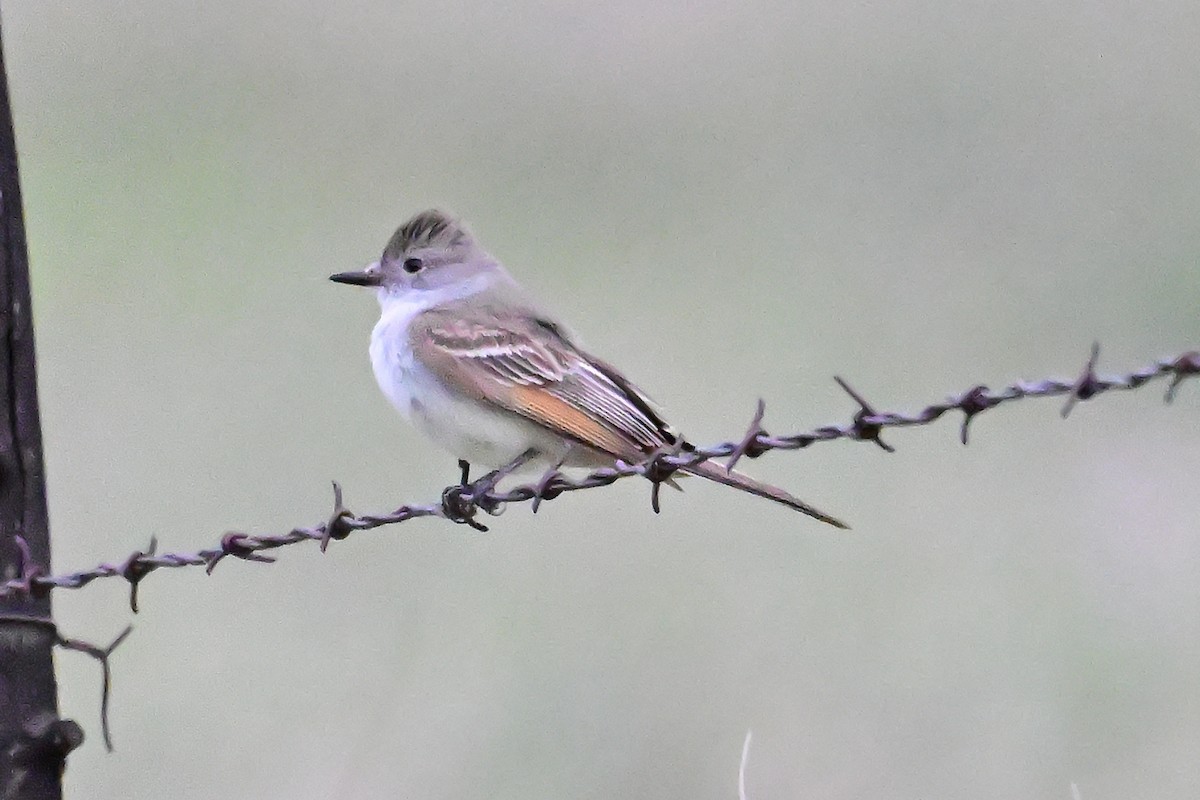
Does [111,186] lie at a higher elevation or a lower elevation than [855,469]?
higher

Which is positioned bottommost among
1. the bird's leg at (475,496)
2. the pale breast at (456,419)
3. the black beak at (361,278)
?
the bird's leg at (475,496)

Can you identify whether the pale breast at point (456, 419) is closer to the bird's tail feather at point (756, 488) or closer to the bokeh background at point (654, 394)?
the bird's tail feather at point (756, 488)

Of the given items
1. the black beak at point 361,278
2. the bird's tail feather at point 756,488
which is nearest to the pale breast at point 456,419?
the black beak at point 361,278

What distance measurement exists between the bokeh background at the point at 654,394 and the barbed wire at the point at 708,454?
116 inches

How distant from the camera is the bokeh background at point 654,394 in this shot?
6.98 m

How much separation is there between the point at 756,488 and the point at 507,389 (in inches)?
Result: 42.8

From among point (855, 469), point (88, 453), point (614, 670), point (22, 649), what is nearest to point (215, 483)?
point (88, 453)

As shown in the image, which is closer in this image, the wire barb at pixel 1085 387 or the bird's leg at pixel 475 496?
the wire barb at pixel 1085 387

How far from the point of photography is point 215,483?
27.8 ft

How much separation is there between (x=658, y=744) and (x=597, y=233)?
3.49 m

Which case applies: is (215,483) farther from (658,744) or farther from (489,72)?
(489,72)

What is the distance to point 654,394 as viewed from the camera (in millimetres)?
8445

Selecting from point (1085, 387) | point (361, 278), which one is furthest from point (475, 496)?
point (1085, 387)

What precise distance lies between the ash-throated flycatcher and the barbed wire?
1.31 ft
